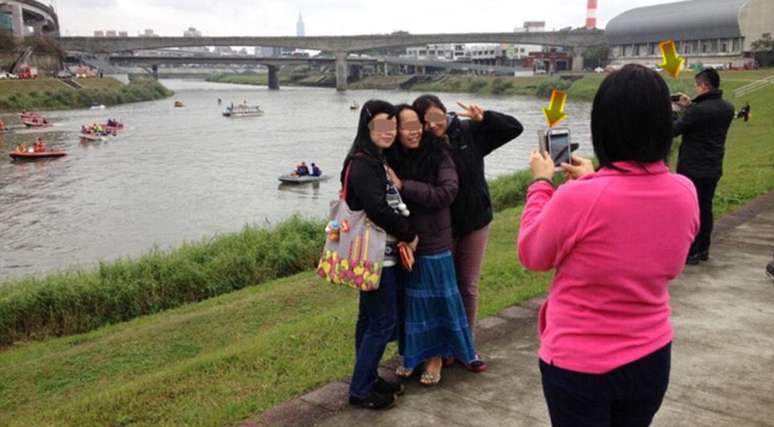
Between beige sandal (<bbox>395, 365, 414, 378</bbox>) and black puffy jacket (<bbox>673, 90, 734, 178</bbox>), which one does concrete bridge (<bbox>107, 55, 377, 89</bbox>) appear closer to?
black puffy jacket (<bbox>673, 90, 734, 178</bbox>)

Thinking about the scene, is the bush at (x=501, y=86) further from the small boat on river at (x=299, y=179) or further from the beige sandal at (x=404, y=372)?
the beige sandal at (x=404, y=372)

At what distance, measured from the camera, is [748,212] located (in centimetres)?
836

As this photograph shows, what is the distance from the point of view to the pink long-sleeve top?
2000mm

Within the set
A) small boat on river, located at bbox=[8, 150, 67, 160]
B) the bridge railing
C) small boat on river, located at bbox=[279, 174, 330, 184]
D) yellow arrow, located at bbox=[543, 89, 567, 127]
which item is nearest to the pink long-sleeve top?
yellow arrow, located at bbox=[543, 89, 567, 127]

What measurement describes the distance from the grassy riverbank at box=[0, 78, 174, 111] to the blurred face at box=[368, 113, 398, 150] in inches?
2137

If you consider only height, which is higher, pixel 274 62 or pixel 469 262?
pixel 274 62

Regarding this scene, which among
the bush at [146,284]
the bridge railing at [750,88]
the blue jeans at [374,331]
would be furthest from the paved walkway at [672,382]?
the bridge railing at [750,88]

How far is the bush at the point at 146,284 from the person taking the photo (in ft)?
28.2

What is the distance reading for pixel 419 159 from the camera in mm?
3844

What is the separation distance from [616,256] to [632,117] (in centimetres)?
40

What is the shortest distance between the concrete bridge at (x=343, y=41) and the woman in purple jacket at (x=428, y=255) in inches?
3067

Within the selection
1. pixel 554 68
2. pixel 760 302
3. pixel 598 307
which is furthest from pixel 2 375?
pixel 554 68

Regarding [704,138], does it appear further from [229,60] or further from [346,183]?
[229,60]

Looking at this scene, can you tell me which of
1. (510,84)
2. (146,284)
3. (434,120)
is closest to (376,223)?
(434,120)
